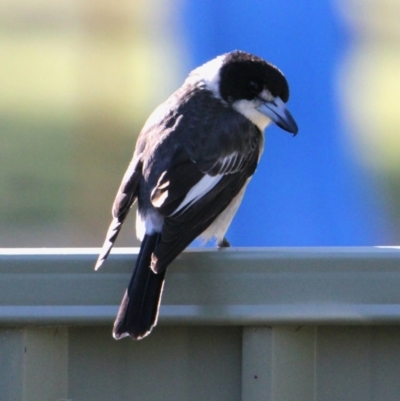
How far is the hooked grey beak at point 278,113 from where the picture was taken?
2.57 metres

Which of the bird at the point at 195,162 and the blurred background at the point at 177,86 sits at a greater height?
the bird at the point at 195,162

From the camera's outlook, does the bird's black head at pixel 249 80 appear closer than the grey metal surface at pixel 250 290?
No

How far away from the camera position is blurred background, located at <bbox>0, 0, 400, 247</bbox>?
3.56 meters

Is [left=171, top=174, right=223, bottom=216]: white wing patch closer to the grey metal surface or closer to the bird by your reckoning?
the bird

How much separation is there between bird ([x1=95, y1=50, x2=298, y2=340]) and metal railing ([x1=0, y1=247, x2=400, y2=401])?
82 millimetres

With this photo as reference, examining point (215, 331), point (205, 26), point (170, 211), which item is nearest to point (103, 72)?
point (205, 26)

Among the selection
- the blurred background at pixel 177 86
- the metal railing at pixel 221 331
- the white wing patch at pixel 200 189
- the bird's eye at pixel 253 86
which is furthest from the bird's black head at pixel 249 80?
the metal railing at pixel 221 331

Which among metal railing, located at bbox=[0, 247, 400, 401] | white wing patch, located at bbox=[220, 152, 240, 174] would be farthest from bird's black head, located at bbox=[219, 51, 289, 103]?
metal railing, located at bbox=[0, 247, 400, 401]

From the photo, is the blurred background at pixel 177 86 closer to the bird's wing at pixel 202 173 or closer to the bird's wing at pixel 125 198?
the bird's wing at pixel 202 173

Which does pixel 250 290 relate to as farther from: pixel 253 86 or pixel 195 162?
pixel 253 86

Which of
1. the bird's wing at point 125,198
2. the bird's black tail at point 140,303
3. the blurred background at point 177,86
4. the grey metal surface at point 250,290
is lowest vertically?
the blurred background at point 177,86

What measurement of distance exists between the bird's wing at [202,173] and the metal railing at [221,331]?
0.26 metres

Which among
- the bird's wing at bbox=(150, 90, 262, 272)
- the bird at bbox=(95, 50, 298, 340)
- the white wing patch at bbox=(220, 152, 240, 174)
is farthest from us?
the white wing patch at bbox=(220, 152, 240, 174)

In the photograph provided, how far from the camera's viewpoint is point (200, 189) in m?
2.22
